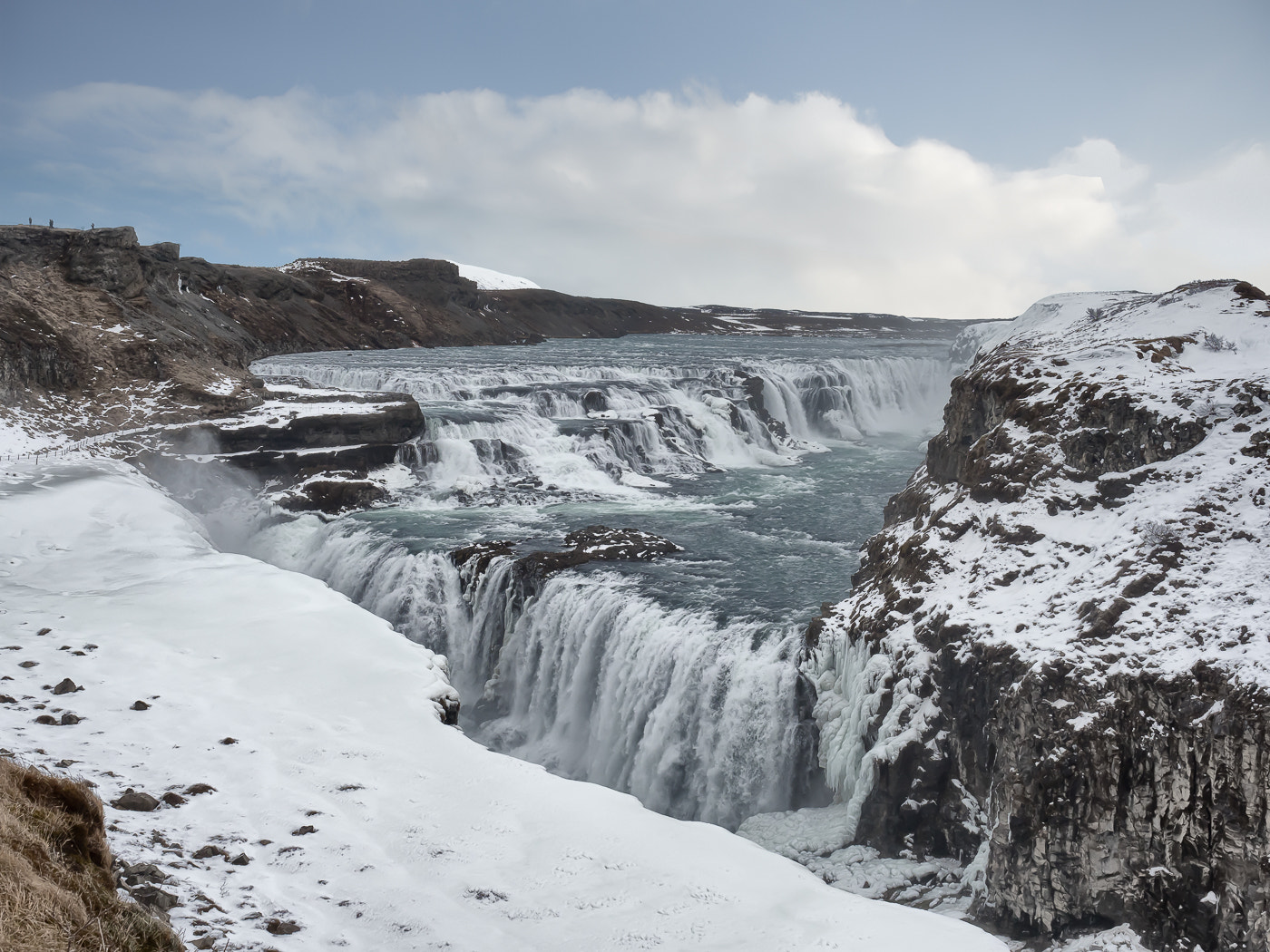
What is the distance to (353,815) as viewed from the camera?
6570 mm

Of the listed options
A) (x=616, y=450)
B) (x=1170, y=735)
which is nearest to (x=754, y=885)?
(x=1170, y=735)

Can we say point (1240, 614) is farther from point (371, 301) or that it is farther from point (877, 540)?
point (371, 301)

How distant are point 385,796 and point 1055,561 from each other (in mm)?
7950

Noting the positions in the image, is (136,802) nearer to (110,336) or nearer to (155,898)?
(155,898)

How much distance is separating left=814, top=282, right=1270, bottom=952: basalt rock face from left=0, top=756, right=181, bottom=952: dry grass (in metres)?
7.54

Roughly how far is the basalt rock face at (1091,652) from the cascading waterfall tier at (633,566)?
5.07 ft

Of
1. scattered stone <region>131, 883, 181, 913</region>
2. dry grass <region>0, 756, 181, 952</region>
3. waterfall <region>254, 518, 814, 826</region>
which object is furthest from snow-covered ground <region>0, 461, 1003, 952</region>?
waterfall <region>254, 518, 814, 826</region>

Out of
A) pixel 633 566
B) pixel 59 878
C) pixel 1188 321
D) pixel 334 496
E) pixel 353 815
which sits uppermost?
pixel 1188 321

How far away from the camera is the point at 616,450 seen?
1101 inches

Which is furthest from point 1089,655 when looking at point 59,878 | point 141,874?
point 59,878

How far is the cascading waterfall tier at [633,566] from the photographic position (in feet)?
40.2

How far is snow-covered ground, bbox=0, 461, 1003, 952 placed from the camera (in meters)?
5.50

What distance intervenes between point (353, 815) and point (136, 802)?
156 centimetres

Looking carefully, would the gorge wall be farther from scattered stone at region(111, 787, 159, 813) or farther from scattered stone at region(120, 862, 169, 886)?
scattered stone at region(120, 862, 169, 886)
